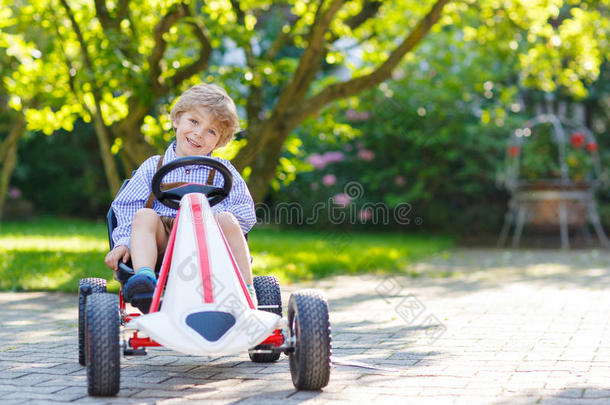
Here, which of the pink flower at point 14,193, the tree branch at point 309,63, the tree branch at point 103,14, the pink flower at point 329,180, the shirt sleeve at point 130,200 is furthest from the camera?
the pink flower at point 14,193

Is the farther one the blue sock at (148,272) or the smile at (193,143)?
the smile at (193,143)

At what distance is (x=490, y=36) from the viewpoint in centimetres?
980

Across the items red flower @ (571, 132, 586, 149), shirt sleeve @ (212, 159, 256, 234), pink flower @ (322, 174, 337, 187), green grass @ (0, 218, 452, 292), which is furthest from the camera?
pink flower @ (322, 174, 337, 187)

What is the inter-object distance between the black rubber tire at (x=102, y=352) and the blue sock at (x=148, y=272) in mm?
275

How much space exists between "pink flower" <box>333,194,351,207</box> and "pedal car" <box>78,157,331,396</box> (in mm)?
10590

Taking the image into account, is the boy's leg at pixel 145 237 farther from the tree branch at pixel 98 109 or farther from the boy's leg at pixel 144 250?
the tree branch at pixel 98 109

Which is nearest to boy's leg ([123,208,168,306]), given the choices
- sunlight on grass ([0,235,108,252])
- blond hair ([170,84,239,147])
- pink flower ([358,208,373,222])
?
blond hair ([170,84,239,147])

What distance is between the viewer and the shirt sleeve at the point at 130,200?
380 centimetres

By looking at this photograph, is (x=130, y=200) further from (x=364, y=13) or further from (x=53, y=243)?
(x=53, y=243)

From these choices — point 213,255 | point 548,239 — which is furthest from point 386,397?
point 548,239

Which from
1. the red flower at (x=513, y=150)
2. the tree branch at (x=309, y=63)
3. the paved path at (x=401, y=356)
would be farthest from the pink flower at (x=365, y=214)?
the paved path at (x=401, y=356)

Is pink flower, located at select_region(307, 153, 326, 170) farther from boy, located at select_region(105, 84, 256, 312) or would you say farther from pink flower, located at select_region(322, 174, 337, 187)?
boy, located at select_region(105, 84, 256, 312)

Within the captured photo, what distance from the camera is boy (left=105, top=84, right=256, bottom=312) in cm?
364

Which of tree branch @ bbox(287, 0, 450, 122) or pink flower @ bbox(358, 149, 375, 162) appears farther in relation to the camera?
pink flower @ bbox(358, 149, 375, 162)
